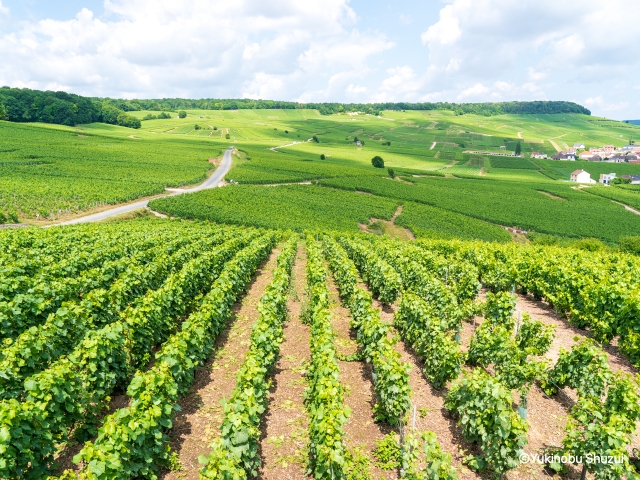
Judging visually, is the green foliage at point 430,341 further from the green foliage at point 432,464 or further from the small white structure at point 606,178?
the small white structure at point 606,178

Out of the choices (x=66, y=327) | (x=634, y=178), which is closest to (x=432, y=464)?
(x=66, y=327)

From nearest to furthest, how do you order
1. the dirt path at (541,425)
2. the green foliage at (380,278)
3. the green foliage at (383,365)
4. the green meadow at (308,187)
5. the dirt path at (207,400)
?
the dirt path at (541,425), the dirt path at (207,400), the green foliage at (383,365), the green foliage at (380,278), the green meadow at (308,187)

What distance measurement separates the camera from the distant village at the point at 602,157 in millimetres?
122438

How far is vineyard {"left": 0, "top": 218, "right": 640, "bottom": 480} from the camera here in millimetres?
7891

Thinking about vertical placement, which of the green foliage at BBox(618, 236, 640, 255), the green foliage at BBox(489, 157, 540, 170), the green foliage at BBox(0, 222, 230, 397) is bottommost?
the green foliage at BBox(618, 236, 640, 255)

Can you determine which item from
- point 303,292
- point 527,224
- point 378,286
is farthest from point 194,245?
→ point 527,224

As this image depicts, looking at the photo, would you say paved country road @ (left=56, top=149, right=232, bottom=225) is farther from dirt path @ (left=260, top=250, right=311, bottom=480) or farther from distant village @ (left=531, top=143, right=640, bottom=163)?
distant village @ (left=531, top=143, right=640, bottom=163)

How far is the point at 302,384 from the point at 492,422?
636cm

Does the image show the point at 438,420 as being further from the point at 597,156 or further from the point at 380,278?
the point at 597,156

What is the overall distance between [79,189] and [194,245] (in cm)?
4238

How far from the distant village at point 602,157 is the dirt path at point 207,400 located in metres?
140

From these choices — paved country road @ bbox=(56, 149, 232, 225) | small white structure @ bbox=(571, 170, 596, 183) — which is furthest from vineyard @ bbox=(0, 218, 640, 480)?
small white structure @ bbox=(571, 170, 596, 183)

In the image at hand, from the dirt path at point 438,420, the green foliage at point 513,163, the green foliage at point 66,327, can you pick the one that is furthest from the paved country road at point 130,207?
the green foliage at point 513,163

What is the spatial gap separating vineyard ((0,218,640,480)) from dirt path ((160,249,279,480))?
0.17ft
